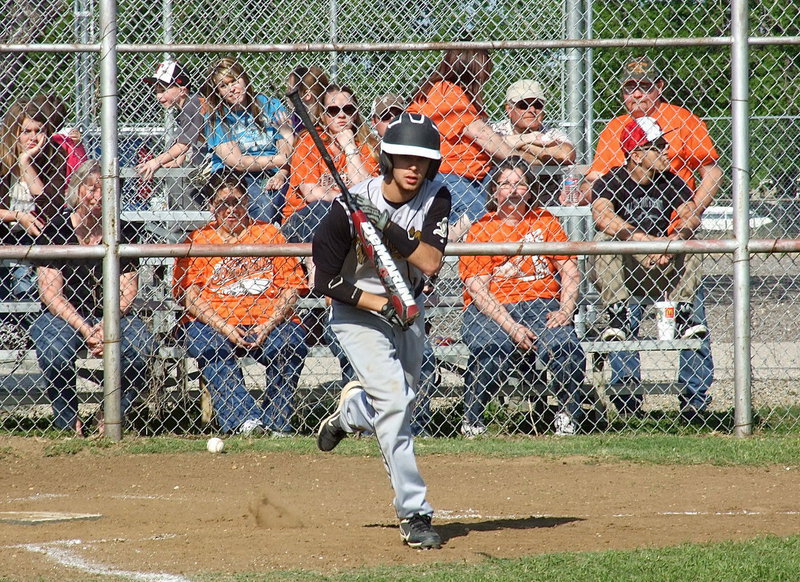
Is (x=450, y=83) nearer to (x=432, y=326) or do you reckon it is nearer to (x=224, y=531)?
(x=432, y=326)

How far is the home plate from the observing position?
5.34 m

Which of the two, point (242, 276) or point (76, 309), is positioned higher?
point (242, 276)

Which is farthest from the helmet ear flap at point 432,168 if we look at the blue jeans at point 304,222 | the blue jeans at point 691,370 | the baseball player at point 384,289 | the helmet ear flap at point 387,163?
the blue jeans at point 691,370

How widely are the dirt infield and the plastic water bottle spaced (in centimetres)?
210

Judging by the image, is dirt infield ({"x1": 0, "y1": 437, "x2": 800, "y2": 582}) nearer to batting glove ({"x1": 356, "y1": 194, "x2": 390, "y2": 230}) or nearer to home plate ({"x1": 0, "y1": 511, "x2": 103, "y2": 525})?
home plate ({"x1": 0, "y1": 511, "x2": 103, "y2": 525})

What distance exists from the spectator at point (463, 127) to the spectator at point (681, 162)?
0.85 m

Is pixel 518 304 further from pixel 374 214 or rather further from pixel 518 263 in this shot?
pixel 374 214

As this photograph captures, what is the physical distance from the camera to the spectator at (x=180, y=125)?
7762 millimetres

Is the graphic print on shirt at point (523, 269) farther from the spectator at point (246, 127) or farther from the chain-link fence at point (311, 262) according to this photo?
the spectator at point (246, 127)

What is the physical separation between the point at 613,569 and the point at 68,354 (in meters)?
4.79

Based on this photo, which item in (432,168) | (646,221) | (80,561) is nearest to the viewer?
(80,561)

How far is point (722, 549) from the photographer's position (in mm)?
4492

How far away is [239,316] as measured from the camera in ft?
25.2

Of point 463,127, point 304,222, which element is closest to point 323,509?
point 304,222
